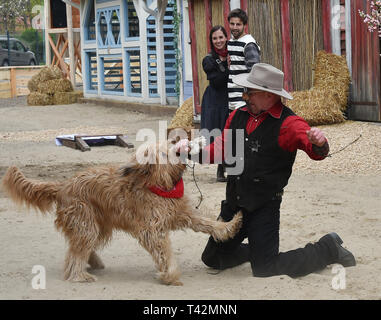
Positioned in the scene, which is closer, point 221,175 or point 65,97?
point 221,175

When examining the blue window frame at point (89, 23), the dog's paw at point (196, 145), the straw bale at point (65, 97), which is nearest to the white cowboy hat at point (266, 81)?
the dog's paw at point (196, 145)

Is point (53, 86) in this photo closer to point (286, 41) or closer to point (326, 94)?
point (286, 41)

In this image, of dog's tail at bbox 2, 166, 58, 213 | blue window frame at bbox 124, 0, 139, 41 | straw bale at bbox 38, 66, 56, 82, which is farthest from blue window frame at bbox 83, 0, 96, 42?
dog's tail at bbox 2, 166, 58, 213

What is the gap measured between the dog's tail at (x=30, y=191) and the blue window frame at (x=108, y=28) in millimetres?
15112

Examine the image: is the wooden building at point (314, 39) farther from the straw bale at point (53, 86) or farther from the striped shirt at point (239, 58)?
the straw bale at point (53, 86)

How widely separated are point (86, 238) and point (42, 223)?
212cm

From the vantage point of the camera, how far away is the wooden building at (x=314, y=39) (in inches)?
459

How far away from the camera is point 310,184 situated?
8.36 meters

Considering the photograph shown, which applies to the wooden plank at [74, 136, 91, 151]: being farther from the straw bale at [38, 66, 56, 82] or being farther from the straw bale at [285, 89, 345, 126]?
the straw bale at [38, 66, 56, 82]

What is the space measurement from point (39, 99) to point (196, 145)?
18.2m

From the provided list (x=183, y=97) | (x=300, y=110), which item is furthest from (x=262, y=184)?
(x=183, y=97)

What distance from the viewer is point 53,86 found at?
22672 millimetres
